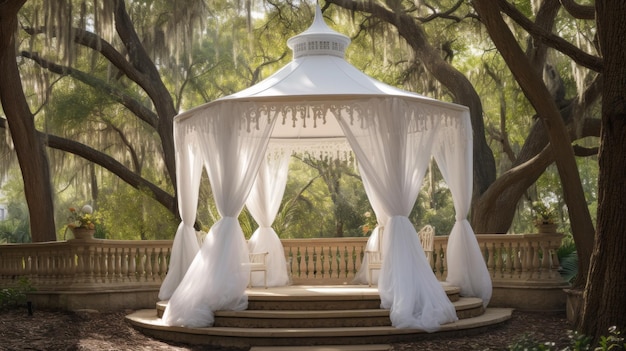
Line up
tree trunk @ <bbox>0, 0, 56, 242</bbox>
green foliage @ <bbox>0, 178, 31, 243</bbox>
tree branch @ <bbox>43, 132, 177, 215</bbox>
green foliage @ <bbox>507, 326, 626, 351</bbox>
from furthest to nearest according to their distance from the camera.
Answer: green foliage @ <bbox>0, 178, 31, 243</bbox> < tree branch @ <bbox>43, 132, 177, 215</bbox> < tree trunk @ <bbox>0, 0, 56, 242</bbox> < green foliage @ <bbox>507, 326, 626, 351</bbox>

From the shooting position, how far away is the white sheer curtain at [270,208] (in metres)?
11.6

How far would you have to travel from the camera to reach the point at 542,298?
34.6ft

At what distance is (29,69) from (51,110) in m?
1.23

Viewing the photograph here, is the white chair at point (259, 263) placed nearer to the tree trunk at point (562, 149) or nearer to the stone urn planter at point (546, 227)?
the stone urn planter at point (546, 227)

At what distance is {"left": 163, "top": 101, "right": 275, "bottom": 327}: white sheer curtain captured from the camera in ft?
28.9

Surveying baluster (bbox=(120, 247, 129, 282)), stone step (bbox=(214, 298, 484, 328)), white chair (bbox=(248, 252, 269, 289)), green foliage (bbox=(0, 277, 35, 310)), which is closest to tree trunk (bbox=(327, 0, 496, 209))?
white chair (bbox=(248, 252, 269, 289))

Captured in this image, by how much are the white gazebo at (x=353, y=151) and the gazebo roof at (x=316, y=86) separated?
14mm

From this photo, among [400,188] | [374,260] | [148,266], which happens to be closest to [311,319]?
[400,188]

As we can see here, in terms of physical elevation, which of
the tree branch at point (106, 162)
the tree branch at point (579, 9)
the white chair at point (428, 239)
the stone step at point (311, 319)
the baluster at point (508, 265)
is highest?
the tree branch at point (579, 9)

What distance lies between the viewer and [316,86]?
9781 mm

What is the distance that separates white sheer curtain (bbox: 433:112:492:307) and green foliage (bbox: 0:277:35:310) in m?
5.29

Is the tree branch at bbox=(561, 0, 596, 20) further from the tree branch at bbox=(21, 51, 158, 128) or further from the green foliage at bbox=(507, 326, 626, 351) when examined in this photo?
the tree branch at bbox=(21, 51, 158, 128)

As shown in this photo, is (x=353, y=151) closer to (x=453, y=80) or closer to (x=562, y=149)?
(x=562, y=149)

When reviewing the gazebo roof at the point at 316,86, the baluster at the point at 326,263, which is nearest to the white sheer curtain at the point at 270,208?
the gazebo roof at the point at 316,86
